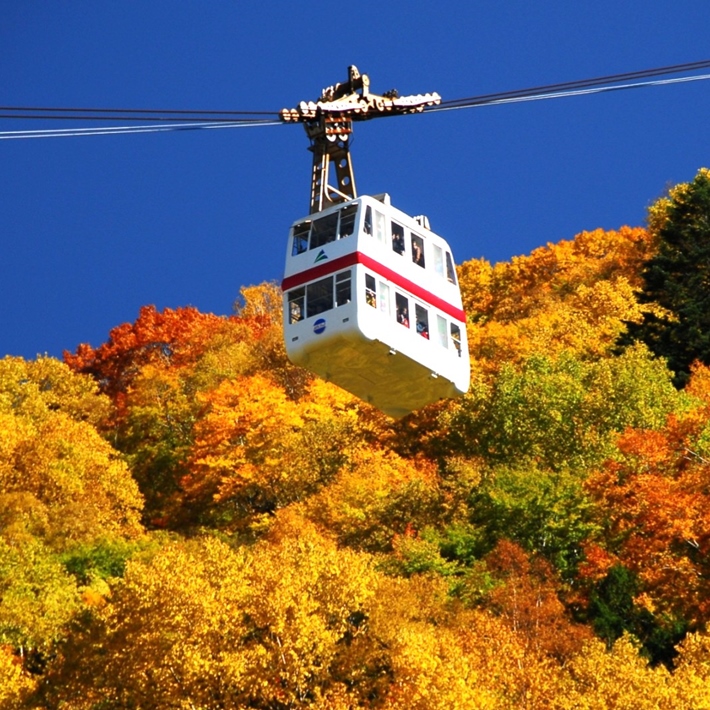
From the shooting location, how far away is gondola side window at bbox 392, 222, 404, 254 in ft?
152

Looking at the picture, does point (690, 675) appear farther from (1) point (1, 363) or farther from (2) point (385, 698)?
(1) point (1, 363)

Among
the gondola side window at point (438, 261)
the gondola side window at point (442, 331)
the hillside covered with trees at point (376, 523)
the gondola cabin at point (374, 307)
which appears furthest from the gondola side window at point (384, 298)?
the hillside covered with trees at point (376, 523)

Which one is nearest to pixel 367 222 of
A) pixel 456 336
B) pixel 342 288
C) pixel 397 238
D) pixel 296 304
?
pixel 397 238

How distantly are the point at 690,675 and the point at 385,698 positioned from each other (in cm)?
756

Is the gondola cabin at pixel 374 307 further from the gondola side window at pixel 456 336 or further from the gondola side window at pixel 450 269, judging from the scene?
the gondola side window at pixel 450 269

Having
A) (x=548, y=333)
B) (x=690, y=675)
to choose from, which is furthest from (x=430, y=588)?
(x=548, y=333)

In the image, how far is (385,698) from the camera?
49.5m

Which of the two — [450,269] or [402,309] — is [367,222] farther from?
[450,269]

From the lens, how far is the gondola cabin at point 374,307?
146 feet

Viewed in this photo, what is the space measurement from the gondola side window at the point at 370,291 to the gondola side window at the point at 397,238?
1551 mm

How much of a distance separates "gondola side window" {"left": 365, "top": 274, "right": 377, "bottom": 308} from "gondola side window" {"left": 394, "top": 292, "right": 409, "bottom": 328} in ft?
2.44

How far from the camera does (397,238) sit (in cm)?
4641

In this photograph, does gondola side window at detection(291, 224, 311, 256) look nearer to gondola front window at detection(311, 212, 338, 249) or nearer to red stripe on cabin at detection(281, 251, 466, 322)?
gondola front window at detection(311, 212, 338, 249)

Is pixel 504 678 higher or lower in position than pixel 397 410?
lower
